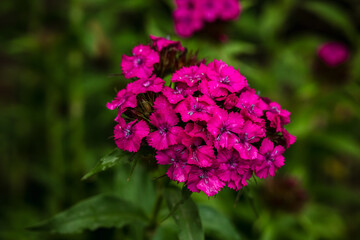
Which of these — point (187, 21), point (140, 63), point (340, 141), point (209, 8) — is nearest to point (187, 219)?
point (140, 63)

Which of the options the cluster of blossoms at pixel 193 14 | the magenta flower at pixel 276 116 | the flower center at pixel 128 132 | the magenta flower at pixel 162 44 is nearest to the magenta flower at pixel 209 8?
the cluster of blossoms at pixel 193 14

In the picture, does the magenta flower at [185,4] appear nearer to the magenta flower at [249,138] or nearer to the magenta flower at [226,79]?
the magenta flower at [226,79]

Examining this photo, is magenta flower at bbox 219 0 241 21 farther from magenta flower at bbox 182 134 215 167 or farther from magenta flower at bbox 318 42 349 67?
magenta flower at bbox 182 134 215 167

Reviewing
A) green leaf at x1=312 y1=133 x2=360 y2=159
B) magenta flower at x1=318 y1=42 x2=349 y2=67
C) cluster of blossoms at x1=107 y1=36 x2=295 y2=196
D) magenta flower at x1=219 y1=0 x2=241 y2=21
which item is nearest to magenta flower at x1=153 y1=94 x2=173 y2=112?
cluster of blossoms at x1=107 y1=36 x2=295 y2=196

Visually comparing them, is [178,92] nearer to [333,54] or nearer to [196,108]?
[196,108]

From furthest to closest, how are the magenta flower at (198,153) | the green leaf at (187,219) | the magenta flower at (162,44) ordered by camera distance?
1. the magenta flower at (162,44)
2. the green leaf at (187,219)
3. the magenta flower at (198,153)
